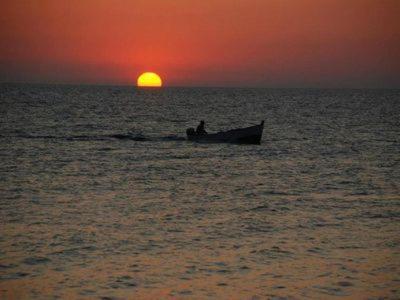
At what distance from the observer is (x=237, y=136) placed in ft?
139

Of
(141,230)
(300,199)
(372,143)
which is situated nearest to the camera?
(141,230)

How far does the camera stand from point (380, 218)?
18719 millimetres

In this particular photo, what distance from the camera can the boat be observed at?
42.1m

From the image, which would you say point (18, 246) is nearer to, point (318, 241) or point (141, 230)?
point (141, 230)

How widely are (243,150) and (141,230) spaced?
930 inches

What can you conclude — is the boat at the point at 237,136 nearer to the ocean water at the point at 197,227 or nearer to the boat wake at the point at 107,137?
the boat wake at the point at 107,137

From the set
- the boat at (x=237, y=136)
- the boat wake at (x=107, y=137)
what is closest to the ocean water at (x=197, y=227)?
the boat at (x=237, y=136)

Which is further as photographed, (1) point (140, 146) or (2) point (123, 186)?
(1) point (140, 146)

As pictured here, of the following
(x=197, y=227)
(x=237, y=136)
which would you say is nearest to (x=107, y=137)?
(x=237, y=136)

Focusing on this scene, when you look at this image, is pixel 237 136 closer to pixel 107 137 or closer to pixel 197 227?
pixel 107 137

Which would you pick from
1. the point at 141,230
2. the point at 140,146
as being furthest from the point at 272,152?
the point at 141,230

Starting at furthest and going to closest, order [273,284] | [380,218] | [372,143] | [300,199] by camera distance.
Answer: [372,143] → [300,199] → [380,218] → [273,284]

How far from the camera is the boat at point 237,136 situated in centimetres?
4206

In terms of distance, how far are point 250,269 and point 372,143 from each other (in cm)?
3657
